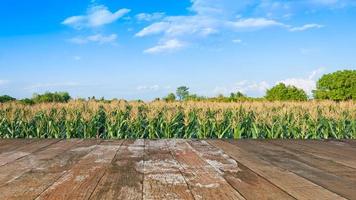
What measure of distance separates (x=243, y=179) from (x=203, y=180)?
0.23 meters

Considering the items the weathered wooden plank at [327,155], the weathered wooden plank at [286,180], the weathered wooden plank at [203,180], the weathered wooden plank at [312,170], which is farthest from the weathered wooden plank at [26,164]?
the weathered wooden plank at [327,155]

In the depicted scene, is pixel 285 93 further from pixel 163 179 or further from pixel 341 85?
pixel 163 179

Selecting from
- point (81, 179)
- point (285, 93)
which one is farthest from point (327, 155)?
point (285, 93)

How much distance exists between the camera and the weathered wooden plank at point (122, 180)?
5.93ft

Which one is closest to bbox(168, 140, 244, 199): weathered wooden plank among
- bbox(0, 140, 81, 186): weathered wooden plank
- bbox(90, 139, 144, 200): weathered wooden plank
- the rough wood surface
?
the rough wood surface

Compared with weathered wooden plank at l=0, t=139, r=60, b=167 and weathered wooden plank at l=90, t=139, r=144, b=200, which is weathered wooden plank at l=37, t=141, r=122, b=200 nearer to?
weathered wooden plank at l=90, t=139, r=144, b=200

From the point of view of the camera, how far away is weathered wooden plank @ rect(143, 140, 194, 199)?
1.81m

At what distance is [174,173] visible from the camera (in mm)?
2326

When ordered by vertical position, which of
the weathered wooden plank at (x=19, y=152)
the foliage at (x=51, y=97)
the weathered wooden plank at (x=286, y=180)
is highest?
the foliage at (x=51, y=97)

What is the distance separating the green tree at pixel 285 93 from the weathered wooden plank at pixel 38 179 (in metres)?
15.9

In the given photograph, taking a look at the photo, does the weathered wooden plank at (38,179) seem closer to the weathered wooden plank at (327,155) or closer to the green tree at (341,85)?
the weathered wooden plank at (327,155)

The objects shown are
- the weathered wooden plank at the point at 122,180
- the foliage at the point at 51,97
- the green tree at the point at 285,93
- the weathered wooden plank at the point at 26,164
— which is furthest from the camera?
the green tree at the point at 285,93

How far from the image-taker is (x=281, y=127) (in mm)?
6590

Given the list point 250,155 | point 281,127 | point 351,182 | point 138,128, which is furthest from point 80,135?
point 351,182
